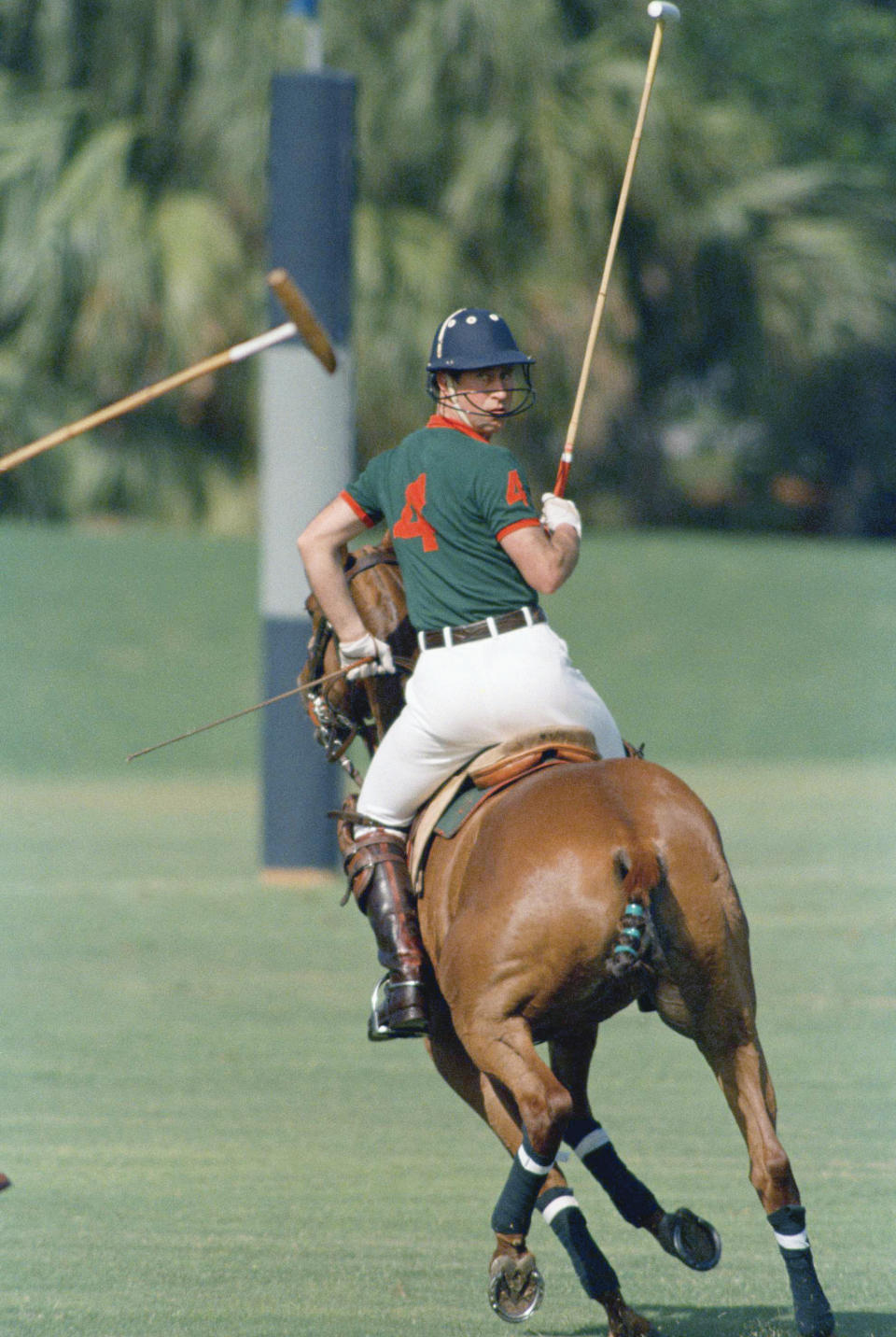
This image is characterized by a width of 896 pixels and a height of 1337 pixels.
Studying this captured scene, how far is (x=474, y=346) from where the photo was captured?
525 cm

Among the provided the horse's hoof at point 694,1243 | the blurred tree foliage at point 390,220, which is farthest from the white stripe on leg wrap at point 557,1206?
the blurred tree foliage at point 390,220

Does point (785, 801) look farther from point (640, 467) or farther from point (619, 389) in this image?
point (640, 467)

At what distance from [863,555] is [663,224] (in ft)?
15.6

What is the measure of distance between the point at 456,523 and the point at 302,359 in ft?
24.7

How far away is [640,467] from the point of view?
2959 centimetres

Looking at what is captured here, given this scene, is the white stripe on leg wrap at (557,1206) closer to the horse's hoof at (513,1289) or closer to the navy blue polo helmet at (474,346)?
the horse's hoof at (513,1289)

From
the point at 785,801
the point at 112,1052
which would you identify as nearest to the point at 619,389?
the point at 785,801

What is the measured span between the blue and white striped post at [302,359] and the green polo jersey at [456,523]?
7.25 metres

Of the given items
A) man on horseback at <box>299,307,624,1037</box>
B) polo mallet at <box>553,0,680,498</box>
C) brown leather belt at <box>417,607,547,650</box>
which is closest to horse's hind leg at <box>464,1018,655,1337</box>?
man on horseback at <box>299,307,624,1037</box>

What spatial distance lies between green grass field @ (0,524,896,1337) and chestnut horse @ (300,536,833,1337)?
474 millimetres

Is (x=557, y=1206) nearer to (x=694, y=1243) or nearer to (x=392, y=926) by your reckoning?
(x=694, y=1243)

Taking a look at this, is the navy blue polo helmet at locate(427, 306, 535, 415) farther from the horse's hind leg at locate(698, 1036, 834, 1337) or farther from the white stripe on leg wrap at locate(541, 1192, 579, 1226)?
the white stripe on leg wrap at locate(541, 1192, 579, 1226)

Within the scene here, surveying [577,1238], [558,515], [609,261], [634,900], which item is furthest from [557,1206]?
[609,261]

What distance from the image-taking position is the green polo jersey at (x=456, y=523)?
506cm
